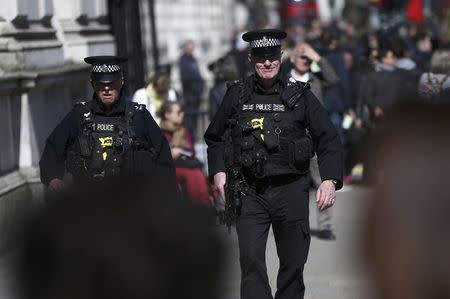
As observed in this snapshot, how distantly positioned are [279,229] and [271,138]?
51cm

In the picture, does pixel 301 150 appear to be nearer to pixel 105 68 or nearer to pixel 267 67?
pixel 267 67

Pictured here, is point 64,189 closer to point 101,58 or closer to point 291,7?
point 101,58

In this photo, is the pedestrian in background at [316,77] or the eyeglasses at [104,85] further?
the pedestrian in background at [316,77]

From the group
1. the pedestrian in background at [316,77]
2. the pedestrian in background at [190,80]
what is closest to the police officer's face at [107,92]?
the pedestrian in background at [316,77]

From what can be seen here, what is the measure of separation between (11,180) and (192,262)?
769 centimetres

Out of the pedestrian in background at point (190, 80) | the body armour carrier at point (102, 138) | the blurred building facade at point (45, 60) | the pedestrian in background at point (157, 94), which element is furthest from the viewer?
the pedestrian in background at point (190, 80)

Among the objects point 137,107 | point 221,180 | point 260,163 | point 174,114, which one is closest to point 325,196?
point 260,163

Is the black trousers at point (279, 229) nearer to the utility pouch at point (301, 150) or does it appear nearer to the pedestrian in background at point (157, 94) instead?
the utility pouch at point (301, 150)

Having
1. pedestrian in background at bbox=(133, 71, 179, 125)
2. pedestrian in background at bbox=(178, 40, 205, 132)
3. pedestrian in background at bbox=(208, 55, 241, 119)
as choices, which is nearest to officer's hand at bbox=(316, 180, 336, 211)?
pedestrian in background at bbox=(133, 71, 179, 125)

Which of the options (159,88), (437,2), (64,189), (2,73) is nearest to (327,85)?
(159,88)

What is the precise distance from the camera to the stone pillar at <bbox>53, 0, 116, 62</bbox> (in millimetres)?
14312

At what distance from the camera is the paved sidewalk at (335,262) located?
387cm

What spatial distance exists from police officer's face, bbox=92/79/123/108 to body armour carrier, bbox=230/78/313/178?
899 mm

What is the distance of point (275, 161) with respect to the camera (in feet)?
23.1
